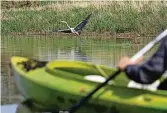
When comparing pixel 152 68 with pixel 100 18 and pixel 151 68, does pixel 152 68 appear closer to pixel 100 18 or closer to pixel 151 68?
pixel 151 68

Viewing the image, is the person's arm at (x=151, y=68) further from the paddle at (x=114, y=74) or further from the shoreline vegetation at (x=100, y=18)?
the shoreline vegetation at (x=100, y=18)

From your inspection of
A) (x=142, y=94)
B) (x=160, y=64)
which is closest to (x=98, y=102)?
(x=142, y=94)

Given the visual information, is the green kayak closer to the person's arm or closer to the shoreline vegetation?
the person's arm

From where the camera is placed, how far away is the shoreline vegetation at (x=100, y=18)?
22.4 meters

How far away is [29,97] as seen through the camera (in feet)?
23.8

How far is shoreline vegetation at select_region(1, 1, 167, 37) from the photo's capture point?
73.5ft

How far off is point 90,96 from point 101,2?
21911mm

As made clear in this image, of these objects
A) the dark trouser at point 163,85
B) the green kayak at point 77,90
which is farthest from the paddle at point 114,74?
the dark trouser at point 163,85

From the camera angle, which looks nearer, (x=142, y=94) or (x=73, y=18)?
(x=142, y=94)

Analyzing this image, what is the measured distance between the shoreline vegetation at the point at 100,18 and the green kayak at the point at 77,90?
1464cm

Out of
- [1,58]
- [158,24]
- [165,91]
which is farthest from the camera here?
[158,24]

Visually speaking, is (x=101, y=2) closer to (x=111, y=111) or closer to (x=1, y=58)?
(x=1, y=58)

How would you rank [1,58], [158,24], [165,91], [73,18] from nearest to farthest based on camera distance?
[165,91] < [1,58] < [158,24] < [73,18]

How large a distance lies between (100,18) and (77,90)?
16.8 m
